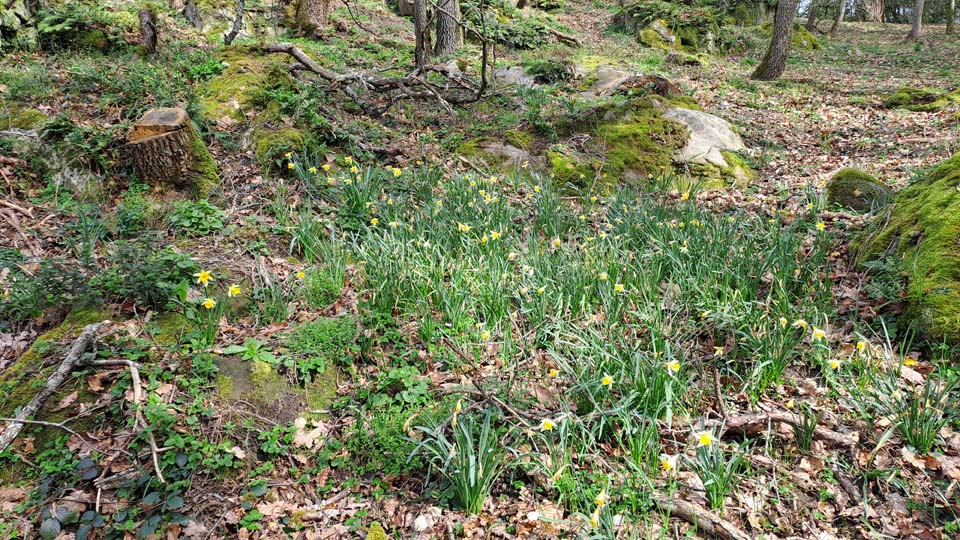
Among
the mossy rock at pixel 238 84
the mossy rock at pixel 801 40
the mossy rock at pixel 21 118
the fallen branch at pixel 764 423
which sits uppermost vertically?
the mossy rock at pixel 801 40

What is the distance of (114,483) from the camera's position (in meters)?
2.32

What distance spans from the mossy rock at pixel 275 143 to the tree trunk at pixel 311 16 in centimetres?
653

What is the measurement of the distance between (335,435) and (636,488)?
1631mm

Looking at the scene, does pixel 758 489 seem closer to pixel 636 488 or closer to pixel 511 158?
pixel 636 488

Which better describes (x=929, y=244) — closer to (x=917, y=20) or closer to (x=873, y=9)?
(x=917, y=20)

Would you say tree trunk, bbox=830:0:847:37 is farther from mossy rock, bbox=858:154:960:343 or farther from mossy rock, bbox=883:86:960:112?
mossy rock, bbox=858:154:960:343

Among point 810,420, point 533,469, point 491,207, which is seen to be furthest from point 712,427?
point 491,207

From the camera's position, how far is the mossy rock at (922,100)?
8.40 m

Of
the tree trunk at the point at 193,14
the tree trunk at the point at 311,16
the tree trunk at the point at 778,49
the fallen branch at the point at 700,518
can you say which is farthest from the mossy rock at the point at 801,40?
the fallen branch at the point at 700,518

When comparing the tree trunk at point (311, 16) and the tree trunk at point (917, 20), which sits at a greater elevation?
the tree trunk at point (917, 20)

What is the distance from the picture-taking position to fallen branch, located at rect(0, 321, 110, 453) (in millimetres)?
2416

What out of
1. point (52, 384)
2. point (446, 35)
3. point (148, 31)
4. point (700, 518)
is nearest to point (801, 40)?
point (446, 35)

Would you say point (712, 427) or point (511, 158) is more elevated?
point (511, 158)

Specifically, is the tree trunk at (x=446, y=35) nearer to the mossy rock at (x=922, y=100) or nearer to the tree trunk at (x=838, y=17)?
the mossy rock at (x=922, y=100)
